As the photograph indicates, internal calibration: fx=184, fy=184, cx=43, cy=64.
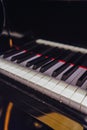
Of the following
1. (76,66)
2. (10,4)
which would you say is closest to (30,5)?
(10,4)

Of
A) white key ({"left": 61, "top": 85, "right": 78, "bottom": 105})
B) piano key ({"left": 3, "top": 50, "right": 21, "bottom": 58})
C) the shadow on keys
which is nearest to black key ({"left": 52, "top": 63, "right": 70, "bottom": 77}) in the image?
white key ({"left": 61, "top": 85, "right": 78, "bottom": 105})

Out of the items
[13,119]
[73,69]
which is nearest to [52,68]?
[73,69]

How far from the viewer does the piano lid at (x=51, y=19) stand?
1.10 meters

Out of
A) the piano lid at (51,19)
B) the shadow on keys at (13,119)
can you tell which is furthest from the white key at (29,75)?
the shadow on keys at (13,119)

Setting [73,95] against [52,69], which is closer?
[73,95]

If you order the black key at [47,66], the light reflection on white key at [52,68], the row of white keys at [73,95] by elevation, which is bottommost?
the light reflection on white key at [52,68]

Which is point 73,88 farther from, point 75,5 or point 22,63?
point 75,5

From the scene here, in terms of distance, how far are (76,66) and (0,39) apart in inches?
26.7

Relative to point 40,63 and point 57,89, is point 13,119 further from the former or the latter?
Answer: point 57,89

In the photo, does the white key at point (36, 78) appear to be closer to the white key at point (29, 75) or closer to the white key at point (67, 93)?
the white key at point (29, 75)

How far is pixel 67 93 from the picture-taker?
78cm

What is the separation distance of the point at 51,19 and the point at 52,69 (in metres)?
0.42

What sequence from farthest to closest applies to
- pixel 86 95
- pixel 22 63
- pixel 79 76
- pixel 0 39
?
pixel 0 39 < pixel 22 63 < pixel 79 76 < pixel 86 95

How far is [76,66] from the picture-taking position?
3.18 feet
